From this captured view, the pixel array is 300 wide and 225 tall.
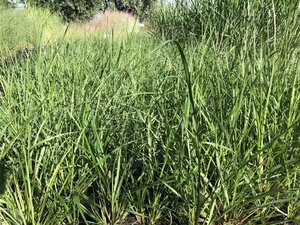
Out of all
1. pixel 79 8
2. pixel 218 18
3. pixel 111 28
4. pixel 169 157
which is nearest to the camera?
pixel 169 157

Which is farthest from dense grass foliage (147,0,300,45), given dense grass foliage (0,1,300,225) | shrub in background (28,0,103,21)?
shrub in background (28,0,103,21)

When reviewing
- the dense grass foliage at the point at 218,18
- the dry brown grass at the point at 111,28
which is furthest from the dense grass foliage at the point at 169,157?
the dry brown grass at the point at 111,28

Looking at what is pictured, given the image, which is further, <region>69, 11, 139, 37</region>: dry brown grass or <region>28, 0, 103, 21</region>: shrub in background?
<region>28, 0, 103, 21</region>: shrub in background

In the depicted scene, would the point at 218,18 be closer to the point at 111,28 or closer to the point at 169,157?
the point at 111,28

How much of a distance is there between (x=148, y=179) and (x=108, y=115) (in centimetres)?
31

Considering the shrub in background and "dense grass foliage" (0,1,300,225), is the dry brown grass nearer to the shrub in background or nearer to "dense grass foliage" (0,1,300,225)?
"dense grass foliage" (0,1,300,225)

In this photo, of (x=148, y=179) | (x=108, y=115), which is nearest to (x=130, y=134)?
(x=108, y=115)

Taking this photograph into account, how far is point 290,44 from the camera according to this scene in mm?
1348

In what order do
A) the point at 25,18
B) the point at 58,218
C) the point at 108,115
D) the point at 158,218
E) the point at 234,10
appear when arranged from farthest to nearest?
1. the point at 25,18
2. the point at 234,10
3. the point at 108,115
4. the point at 158,218
5. the point at 58,218

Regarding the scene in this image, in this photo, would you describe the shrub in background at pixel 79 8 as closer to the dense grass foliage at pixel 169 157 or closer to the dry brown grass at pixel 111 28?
the dry brown grass at pixel 111 28

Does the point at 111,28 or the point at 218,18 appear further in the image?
the point at 218,18

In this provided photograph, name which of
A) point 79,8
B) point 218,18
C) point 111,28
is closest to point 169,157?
point 111,28

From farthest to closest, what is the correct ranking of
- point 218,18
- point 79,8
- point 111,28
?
1. point 79,8
2. point 218,18
3. point 111,28

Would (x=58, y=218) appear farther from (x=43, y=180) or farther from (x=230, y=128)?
(x=230, y=128)
